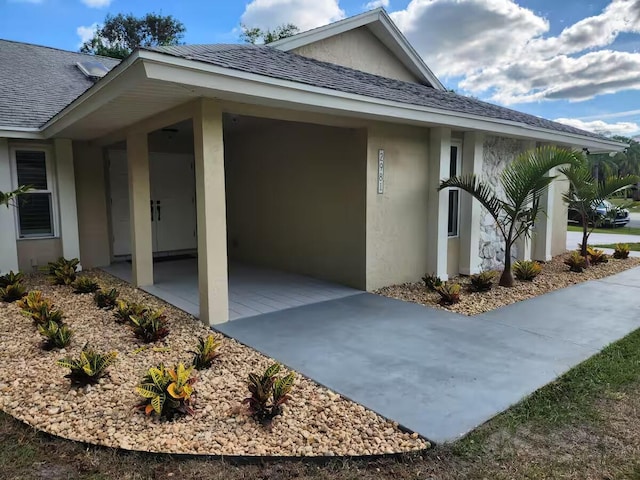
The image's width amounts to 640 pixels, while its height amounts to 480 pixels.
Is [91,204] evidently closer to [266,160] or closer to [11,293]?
[11,293]

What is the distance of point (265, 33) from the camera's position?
1169 inches

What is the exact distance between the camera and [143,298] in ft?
22.4

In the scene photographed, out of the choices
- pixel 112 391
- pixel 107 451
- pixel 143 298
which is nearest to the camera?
pixel 107 451

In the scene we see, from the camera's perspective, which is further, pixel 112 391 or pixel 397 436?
pixel 112 391

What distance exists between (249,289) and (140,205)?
2.29m

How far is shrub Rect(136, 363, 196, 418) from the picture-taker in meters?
3.19

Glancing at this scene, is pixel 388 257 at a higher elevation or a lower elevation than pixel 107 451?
higher

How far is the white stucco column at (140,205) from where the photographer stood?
23.4 feet

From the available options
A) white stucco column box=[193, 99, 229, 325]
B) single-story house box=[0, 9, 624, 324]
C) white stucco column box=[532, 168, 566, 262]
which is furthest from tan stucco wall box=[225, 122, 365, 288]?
white stucco column box=[532, 168, 566, 262]

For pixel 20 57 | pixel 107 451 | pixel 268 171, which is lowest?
pixel 107 451

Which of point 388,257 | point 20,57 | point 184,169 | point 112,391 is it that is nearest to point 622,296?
point 388,257

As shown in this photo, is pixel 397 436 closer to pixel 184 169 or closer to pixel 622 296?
pixel 622 296

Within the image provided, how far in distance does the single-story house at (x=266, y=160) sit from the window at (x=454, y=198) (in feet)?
0.09

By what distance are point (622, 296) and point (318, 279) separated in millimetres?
4936
